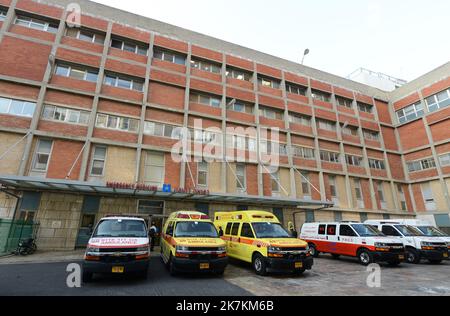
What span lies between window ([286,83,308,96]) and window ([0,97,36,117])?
25.0 m

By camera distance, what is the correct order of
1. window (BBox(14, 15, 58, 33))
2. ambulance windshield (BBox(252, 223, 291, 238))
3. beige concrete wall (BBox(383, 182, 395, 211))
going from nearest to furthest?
ambulance windshield (BBox(252, 223, 291, 238)), window (BBox(14, 15, 58, 33)), beige concrete wall (BBox(383, 182, 395, 211))

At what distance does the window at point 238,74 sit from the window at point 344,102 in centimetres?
1294

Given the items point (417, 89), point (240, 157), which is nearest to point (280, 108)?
point (240, 157)

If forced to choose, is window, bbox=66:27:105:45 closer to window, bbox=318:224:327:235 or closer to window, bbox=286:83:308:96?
window, bbox=286:83:308:96

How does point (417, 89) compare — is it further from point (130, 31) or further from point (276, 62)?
point (130, 31)

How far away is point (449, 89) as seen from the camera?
25891 millimetres

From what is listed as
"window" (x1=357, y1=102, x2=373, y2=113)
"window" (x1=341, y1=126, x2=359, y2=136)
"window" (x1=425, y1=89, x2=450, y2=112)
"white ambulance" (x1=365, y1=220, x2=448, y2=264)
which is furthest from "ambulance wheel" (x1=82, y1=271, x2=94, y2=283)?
"window" (x1=425, y1=89, x2=450, y2=112)

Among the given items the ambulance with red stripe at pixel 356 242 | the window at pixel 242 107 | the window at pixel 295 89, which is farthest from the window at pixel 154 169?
the window at pixel 295 89

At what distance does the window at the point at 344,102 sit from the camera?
30.1m

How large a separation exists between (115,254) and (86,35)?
844 inches

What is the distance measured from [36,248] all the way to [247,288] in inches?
557

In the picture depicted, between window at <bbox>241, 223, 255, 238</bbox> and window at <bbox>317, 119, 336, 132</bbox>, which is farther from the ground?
window at <bbox>317, 119, 336, 132</bbox>

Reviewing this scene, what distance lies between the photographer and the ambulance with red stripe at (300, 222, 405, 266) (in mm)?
11016

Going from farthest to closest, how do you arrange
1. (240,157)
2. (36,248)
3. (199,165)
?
(240,157), (199,165), (36,248)
